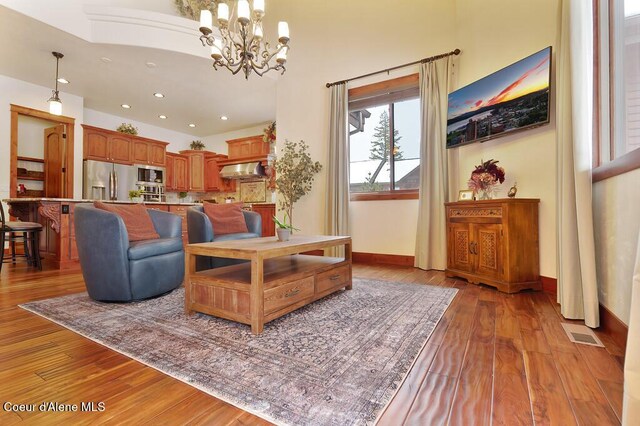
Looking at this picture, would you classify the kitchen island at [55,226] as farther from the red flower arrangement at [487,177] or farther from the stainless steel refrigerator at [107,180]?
the red flower arrangement at [487,177]

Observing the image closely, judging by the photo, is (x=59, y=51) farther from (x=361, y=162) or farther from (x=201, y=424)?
(x=201, y=424)

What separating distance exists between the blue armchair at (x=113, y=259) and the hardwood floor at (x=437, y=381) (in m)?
0.41

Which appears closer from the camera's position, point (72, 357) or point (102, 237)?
point (72, 357)

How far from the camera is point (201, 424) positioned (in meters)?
0.94

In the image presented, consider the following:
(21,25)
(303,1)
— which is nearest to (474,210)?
(303,1)

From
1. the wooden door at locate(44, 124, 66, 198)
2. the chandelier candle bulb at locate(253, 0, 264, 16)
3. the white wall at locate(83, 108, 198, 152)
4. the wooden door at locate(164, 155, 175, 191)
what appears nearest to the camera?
the chandelier candle bulb at locate(253, 0, 264, 16)

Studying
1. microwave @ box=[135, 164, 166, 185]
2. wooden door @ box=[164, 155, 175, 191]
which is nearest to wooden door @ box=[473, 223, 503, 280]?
microwave @ box=[135, 164, 166, 185]

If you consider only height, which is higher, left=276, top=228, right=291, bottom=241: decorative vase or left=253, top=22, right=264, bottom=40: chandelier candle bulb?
left=253, top=22, right=264, bottom=40: chandelier candle bulb

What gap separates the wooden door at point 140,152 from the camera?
6.60 meters

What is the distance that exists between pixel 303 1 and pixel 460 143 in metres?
3.73

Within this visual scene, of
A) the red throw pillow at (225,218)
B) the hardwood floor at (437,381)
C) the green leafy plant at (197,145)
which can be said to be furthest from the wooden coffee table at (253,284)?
the green leafy plant at (197,145)

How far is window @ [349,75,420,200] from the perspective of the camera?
4.09 meters

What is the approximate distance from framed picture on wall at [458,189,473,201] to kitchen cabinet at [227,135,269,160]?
4622mm

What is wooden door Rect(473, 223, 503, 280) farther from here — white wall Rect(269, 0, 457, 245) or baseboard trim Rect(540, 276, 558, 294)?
white wall Rect(269, 0, 457, 245)
